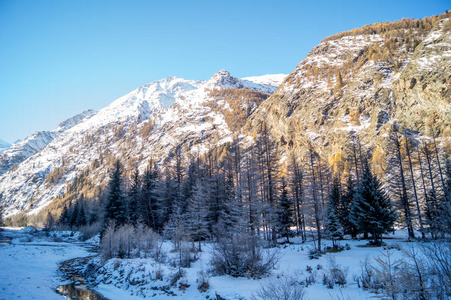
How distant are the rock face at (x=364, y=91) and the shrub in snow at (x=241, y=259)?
60.8 meters

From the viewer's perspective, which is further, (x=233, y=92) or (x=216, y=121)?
(x=233, y=92)

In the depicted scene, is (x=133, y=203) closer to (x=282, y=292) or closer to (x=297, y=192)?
(x=297, y=192)

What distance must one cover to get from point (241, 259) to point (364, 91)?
83790 millimetres

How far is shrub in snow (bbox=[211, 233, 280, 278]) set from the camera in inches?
521

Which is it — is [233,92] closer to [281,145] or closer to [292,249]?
[281,145]

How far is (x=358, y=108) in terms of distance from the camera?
7650 centimetres

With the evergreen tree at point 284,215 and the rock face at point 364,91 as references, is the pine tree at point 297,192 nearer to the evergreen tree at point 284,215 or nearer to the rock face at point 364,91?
the evergreen tree at point 284,215

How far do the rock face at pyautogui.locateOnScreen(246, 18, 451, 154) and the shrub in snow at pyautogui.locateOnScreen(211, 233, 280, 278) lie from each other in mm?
60778

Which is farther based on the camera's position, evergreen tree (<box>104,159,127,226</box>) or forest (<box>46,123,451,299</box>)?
evergreen tree (<box>104,159,127,226</box>)

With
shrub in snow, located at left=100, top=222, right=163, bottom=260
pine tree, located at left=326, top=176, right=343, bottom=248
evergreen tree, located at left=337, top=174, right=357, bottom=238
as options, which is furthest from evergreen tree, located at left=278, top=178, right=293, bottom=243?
shrub in snow, located at left=100, top=222, right=163, bottom=260

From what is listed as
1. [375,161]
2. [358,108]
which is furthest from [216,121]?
[375,161]

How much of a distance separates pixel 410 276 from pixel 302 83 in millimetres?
111870

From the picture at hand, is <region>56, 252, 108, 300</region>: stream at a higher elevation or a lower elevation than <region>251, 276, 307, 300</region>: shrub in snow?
lower

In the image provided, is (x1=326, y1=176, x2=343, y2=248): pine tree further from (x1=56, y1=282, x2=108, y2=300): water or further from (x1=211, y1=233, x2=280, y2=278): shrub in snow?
(x1=56, y1=282, x2=108, y2=300): water
